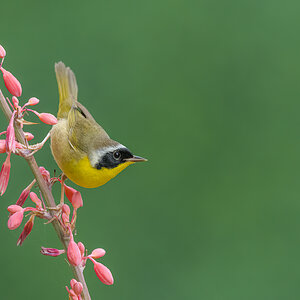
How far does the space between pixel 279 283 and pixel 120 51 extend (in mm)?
2655

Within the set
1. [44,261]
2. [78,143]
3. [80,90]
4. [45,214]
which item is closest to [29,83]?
[80,90]

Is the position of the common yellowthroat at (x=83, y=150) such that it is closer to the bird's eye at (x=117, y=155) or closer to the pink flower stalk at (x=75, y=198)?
the bird's eye at (x=117, y=155)

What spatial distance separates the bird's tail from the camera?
290 centimetres

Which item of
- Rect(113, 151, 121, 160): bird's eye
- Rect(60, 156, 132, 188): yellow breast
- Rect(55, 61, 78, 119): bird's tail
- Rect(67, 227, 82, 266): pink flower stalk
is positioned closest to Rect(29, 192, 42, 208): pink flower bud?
Rect(67, 227, 82, 266): pink flower stalk

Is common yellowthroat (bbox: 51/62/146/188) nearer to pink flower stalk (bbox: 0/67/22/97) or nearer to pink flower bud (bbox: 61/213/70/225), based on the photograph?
pink flower bud (bbox: 61/213/70/225)

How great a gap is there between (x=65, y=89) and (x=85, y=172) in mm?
556

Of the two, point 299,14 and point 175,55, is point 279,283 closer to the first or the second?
point 175,55

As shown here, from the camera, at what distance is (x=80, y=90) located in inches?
198

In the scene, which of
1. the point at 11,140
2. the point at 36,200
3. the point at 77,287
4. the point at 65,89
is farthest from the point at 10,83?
the point at 65,89

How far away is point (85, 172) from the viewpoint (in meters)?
2.59

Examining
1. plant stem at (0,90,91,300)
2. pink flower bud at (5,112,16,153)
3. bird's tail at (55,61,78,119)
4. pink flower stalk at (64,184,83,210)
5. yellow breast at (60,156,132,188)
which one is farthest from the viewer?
bird's tail at (55,61,78,119)

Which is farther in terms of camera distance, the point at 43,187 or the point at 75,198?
the point at 75,198

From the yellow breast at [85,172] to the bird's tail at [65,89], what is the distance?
1.20ft

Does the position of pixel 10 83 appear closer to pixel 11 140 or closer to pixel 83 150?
pixel 11 140
